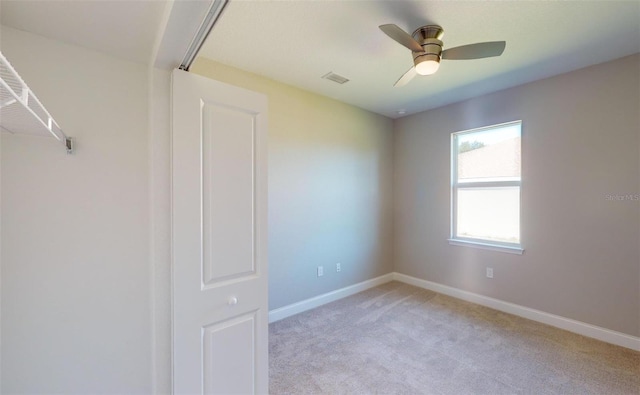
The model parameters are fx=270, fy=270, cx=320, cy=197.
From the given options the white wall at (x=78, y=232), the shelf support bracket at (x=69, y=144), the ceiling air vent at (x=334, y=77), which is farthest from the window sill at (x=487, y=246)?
the shelf support bracket at (x=69, y=144)

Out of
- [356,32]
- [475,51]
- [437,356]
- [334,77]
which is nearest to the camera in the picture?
[475,51]

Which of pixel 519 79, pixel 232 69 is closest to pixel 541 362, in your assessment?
pixel 519 79

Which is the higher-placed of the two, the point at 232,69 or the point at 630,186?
the point at 232,69

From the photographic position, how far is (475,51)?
6.23 feet

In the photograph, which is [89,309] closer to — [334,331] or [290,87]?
[334,331]

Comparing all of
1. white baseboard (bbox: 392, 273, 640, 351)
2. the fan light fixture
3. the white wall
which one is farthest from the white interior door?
white baseboard (bbox: 392, 273, 640, 351)

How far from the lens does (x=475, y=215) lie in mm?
3510

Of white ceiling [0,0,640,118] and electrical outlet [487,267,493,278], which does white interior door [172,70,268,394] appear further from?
electrical outlet [487,267,493,278]

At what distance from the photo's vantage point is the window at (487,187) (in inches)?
124

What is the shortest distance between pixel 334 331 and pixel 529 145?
9.59 ft

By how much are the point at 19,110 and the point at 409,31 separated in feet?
7.49

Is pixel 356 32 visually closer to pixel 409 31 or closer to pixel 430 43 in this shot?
pixel 409 31

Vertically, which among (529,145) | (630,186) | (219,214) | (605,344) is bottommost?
(605,344)

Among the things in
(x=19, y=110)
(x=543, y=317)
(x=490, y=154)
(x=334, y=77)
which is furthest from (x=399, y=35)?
(x=543, y=317)
